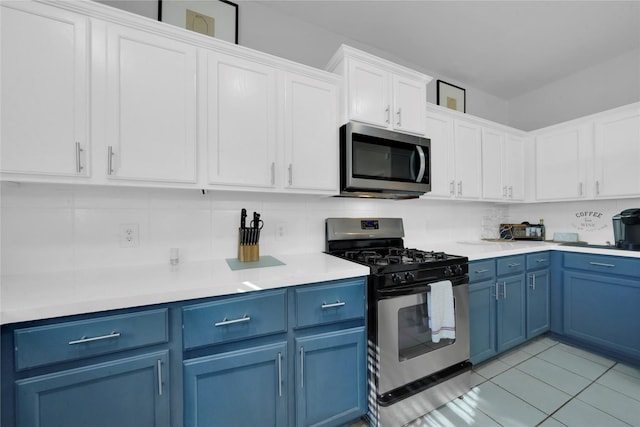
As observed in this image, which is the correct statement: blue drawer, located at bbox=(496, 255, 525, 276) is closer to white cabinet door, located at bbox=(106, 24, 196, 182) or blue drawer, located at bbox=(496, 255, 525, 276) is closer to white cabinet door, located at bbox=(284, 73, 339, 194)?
white cabinet door, located at bbox=(284, 73, 339, 194)

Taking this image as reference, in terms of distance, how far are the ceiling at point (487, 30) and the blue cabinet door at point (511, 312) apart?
2.19 metres

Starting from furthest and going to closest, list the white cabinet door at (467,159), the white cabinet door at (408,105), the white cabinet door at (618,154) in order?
the white cabinet door at (467,159)
the white cabinet door at (618,154)
the white cabinet door at (408,105)

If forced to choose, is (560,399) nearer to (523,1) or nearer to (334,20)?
(523,1)

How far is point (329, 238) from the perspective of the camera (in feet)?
A: 6.57

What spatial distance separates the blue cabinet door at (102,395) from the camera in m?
0.88

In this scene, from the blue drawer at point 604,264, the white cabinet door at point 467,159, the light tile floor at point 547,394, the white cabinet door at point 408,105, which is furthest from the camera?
the white cabinet door at point 467,159

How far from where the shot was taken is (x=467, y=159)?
8.29ft

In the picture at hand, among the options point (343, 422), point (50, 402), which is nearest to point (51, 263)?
point (50, 402)

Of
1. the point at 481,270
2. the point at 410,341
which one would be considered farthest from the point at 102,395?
the point at 481,270

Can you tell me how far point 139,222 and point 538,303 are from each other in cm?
344

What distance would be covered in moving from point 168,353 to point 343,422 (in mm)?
1012

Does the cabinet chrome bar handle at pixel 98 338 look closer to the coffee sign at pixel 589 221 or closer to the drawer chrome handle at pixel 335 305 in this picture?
the drawer chrome handle at pixel 335 305

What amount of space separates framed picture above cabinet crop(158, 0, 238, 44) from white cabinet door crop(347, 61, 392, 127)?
91 cm

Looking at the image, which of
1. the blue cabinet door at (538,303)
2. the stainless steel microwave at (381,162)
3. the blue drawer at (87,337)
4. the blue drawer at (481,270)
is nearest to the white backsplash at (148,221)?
the stainless steel microwave at (381,162)
